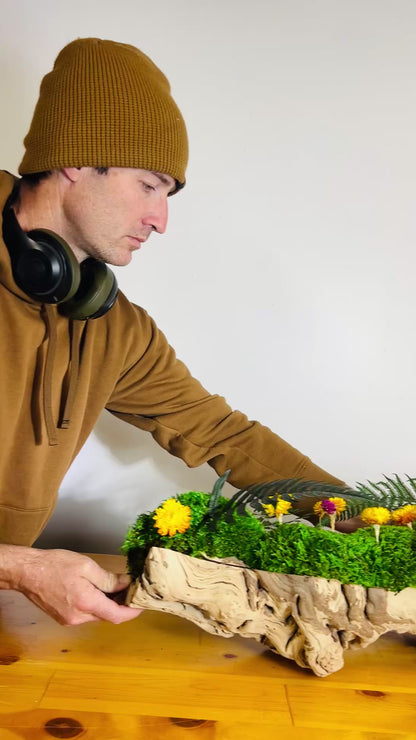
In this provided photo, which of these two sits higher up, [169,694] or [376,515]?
[376,515]

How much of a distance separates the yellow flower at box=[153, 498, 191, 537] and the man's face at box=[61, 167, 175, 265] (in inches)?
19.1

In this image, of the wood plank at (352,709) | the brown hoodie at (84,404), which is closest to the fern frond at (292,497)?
the brown hoodie at (84,404)

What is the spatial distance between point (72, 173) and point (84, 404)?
0.42m

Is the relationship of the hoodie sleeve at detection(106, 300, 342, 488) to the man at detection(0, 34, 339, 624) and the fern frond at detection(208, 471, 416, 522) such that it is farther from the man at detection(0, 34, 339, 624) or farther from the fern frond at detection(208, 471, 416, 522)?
the fern frond at detection(208, 471, 416, 522)

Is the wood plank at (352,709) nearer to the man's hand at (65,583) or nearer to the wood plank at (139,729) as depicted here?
the wood plank at (139,729)

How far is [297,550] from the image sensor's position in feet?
3.29

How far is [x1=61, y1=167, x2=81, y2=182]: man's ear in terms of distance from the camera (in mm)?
1194

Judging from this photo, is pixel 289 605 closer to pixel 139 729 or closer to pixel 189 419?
pixel 139 729

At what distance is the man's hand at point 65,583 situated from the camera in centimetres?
100

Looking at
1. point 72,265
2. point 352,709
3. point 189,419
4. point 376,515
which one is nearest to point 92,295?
point 72,265

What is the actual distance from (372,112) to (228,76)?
13.2 inches

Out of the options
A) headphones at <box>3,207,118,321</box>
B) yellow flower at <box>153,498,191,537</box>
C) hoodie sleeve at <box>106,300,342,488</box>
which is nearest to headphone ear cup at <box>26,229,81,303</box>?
headphones at <box>3,207,118,321</box>

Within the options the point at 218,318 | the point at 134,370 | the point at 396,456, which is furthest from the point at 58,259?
the point at 396,456

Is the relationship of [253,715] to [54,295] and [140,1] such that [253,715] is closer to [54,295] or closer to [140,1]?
[54,295]
